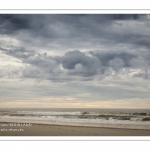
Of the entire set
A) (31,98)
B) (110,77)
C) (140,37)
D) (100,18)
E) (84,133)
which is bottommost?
(84,133)

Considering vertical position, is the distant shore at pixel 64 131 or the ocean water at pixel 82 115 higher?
the ocean water at pixel 82 115

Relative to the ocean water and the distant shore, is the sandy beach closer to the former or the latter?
the distant shore

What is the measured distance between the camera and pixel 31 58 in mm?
6168

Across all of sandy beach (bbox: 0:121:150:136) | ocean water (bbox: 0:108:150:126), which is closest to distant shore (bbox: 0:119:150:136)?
sandy beach (bbox: 0:121:150:136)

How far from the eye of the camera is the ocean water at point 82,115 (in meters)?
6.50

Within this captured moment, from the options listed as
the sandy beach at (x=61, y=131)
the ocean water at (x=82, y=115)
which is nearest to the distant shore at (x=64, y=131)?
the sandy beach at (x=61, y=131)

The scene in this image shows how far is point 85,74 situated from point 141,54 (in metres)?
1.42

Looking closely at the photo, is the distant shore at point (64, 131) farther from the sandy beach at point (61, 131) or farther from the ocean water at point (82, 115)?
the ocean water at point (82, 115)

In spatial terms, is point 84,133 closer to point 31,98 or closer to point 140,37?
point 31,98

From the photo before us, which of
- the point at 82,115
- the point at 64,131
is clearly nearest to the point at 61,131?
the point at 64,131

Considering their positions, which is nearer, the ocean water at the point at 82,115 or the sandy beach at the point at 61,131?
the sandy beach at the point at 61,131

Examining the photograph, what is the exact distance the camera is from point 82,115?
724cm

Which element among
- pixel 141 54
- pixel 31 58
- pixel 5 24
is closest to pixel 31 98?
pixel 31 58
